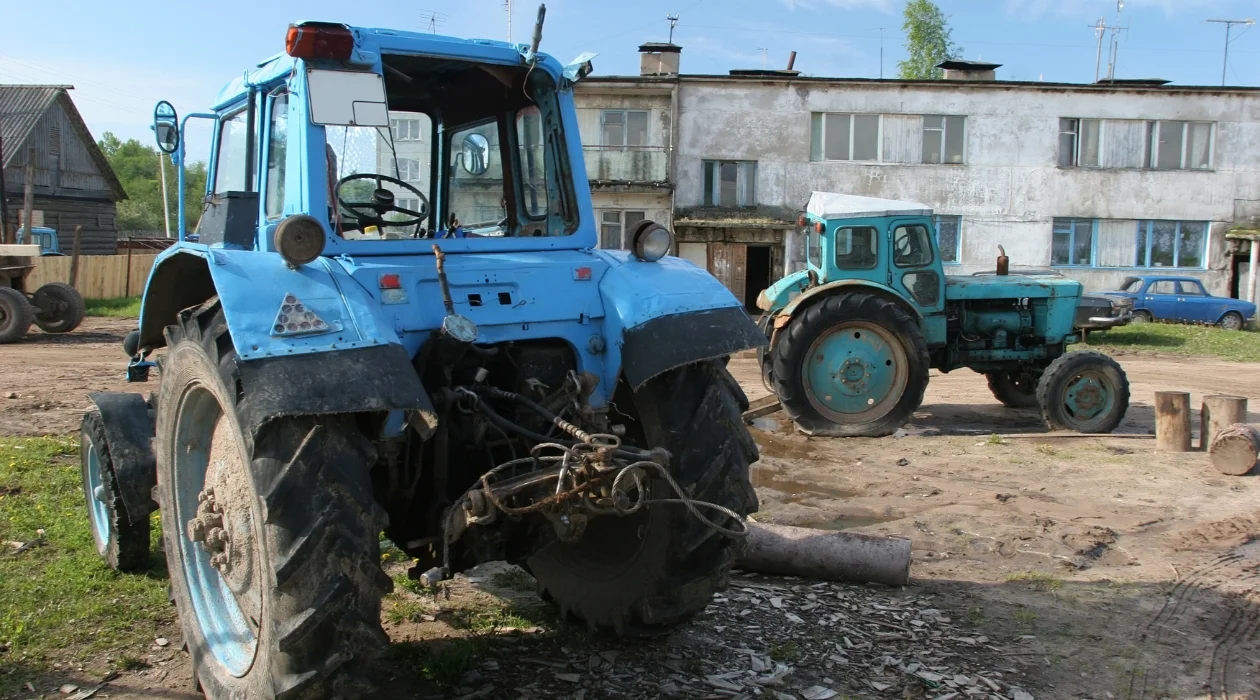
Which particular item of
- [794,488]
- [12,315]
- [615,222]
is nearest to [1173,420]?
[794,488]

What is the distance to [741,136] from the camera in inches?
1073

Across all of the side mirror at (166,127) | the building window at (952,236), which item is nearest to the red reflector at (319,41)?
the side mirror at (166,127)

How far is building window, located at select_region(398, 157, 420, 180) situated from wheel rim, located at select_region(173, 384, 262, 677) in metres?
1.38

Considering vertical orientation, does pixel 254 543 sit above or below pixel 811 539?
above

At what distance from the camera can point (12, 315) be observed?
15.9 m

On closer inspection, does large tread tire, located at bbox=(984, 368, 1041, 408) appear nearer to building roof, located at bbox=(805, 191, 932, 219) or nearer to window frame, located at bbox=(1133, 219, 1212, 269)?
building roof, located at bbox=(805, 191, 932, 219)

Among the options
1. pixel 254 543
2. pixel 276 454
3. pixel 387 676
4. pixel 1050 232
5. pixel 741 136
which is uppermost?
pixel 741 136

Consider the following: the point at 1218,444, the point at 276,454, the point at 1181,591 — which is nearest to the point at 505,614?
the point at 276,454

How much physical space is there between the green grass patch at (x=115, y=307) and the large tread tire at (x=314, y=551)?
64.3 ft

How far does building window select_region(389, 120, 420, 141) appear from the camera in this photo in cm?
457

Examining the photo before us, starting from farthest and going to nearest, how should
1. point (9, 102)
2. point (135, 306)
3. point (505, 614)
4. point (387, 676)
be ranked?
point (9, 102)
point (135, 306)
point (505, 614)
point (387, 676)

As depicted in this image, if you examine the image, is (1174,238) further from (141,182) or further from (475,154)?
(141,182)

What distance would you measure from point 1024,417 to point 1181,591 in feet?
21.3

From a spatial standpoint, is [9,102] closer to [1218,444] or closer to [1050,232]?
[1050,232]
